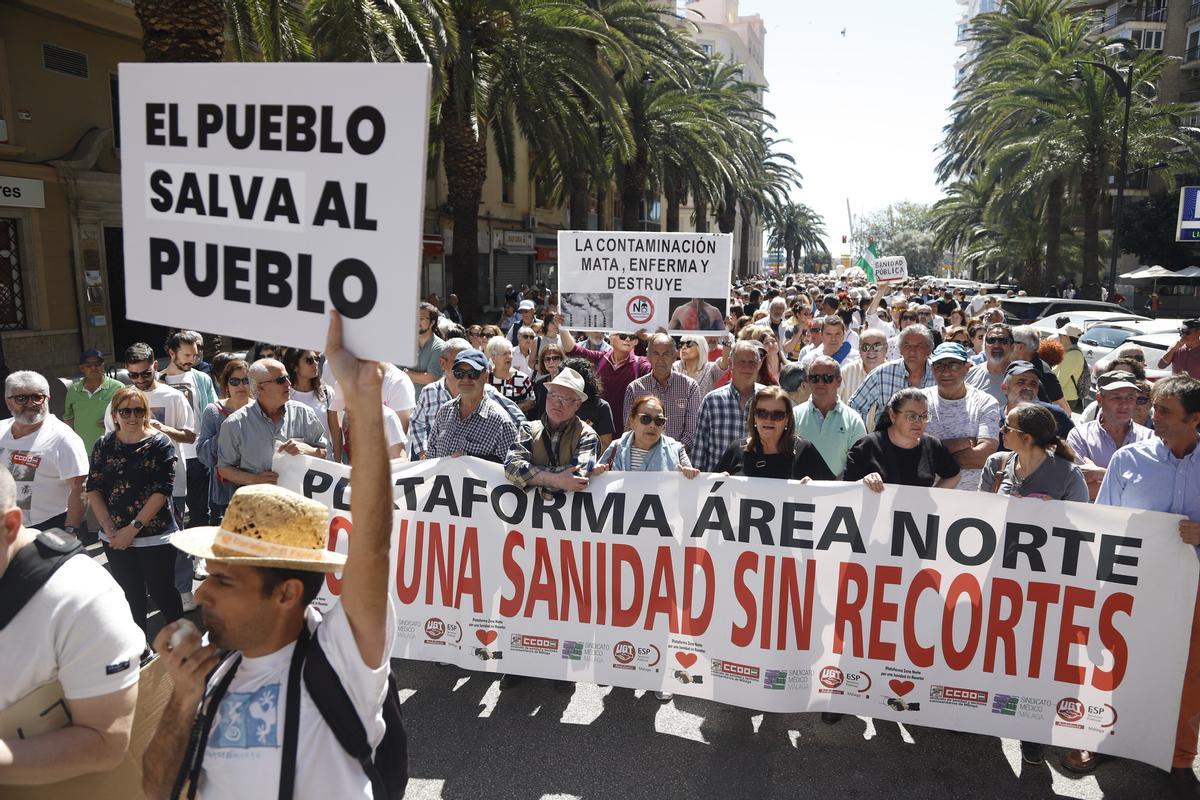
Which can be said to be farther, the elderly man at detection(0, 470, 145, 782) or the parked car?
the parked car

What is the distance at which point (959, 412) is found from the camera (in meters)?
5.70

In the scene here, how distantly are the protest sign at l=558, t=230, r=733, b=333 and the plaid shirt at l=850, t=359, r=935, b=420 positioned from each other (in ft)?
7.26

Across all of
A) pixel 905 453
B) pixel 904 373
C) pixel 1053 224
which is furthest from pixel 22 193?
pixel 1053 224

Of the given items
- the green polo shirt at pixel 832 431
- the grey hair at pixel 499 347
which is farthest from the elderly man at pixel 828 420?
the grey hair at pixel 499 347

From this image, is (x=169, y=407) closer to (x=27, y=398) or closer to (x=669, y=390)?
(x=27, y=398)

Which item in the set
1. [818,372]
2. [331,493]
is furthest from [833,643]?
[331,493]

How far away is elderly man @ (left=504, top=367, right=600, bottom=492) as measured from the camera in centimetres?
473

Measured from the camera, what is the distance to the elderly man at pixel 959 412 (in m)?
5.49

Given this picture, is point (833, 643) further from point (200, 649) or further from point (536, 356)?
point (536, 356)

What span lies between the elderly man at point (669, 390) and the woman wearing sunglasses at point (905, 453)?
2.08 meters

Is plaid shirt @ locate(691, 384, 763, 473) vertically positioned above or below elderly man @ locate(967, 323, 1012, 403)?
below

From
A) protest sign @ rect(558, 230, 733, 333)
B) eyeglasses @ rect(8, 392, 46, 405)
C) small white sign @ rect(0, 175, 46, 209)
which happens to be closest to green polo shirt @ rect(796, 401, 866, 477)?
protest sign @ rect(558, 230, 733, 333)

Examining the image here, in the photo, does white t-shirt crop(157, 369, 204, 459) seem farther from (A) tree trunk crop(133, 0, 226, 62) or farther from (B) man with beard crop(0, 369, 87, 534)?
(A) tree trunk crop(133, 0, 226, 62)

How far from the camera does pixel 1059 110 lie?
29344 millimetres
